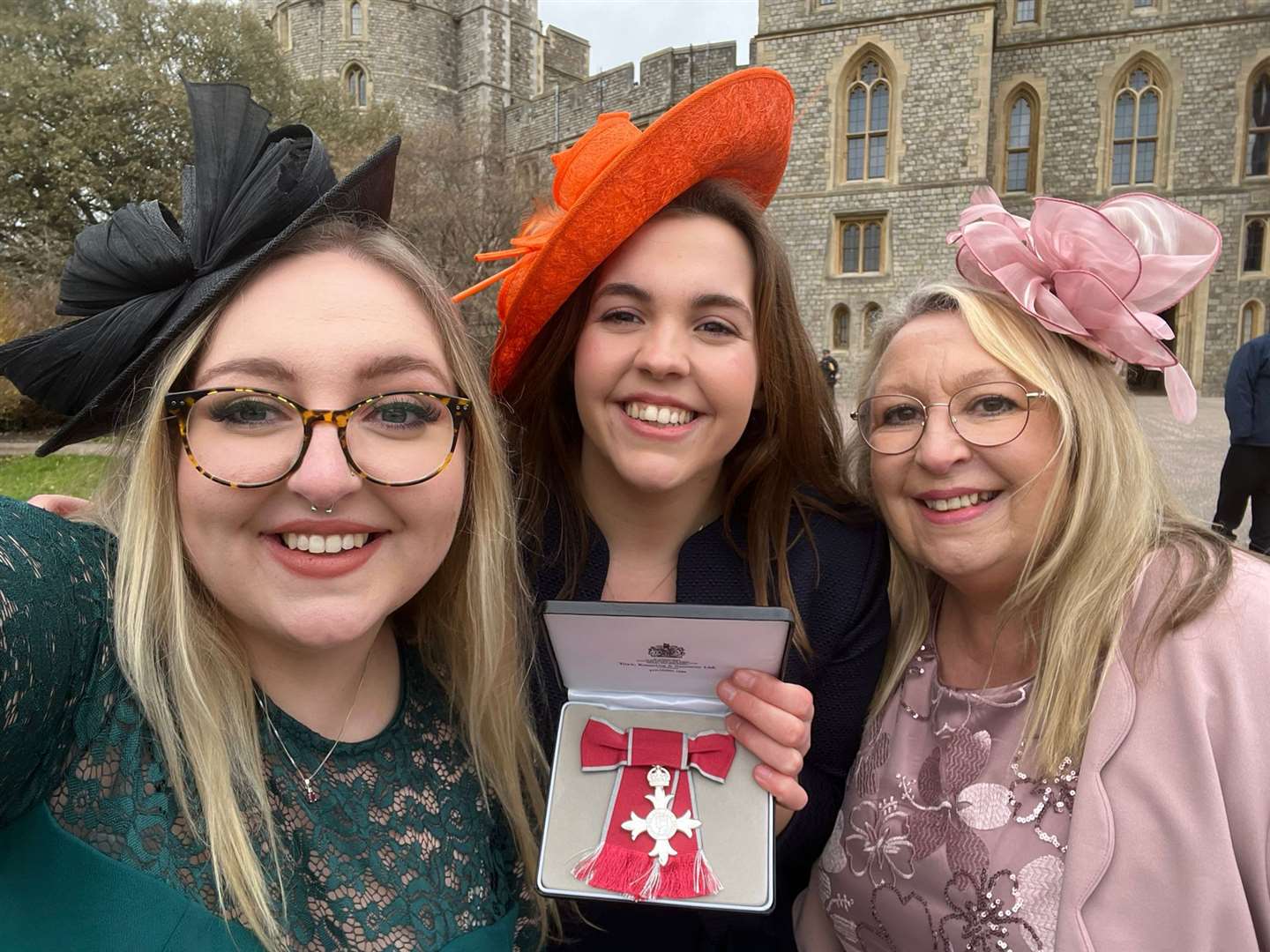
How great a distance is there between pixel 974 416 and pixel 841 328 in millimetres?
21809

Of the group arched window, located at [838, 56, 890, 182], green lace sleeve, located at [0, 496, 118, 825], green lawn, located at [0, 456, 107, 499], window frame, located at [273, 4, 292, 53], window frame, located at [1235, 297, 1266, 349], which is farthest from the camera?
window frame, located at [273, 4, 292, 53]

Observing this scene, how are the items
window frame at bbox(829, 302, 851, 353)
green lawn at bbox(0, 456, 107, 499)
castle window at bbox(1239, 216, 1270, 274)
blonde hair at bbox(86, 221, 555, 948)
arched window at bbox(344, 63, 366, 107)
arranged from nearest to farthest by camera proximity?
blonde hair at bbox(86, 221, 555, 948) < green lawn at bbox(0, 456, 107, 499) < castle window at bbox(1239, 216, 1270, 274) < window frame at bbox(829, 302, 851, 353) < arched window at bbox(344, 63, 366, 107)

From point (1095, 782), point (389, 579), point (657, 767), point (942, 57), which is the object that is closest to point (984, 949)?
point (1095, 782)

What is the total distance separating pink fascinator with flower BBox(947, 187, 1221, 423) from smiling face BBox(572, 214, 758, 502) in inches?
21.4

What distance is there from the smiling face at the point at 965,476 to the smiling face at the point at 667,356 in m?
0.36

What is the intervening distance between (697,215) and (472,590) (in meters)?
0.96

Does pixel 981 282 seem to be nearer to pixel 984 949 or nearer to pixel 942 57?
pixel 984 949

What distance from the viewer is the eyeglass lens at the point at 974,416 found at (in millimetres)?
1638

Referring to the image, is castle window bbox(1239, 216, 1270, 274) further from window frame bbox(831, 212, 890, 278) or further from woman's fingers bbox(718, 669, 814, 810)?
woman's fingers bbox(718, 669, 814, 810)

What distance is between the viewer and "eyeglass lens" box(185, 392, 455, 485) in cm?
108

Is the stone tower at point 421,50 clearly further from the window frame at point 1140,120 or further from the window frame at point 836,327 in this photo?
the window frame at point 1140,120

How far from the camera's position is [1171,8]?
20.6 m

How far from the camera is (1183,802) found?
4.44 feet

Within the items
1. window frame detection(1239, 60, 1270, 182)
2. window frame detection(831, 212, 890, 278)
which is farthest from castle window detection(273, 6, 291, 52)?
window frame detection(1239, 60, 1270, 182)
